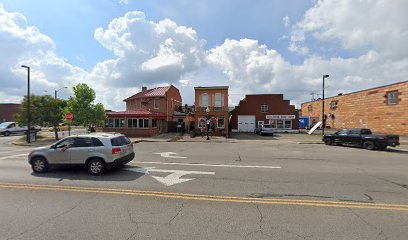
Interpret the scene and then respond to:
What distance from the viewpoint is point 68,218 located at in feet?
15.6

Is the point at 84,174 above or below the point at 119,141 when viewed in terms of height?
below

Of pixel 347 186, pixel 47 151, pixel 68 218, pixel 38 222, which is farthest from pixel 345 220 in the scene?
pixel 47 151

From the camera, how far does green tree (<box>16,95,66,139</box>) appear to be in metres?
24.2

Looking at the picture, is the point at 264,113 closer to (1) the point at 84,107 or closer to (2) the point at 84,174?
(1) the point at 84,107

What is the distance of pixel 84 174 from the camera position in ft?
28.2

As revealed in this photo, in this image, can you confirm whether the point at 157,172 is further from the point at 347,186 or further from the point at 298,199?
the point at 347,186

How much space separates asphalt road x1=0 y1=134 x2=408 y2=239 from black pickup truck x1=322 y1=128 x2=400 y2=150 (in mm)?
9127

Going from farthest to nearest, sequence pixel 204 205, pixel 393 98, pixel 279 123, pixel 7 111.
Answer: pixel 7 111, pixel 279 123, pixel 393 98, pixel 204 205

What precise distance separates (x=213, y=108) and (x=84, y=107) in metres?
15.8

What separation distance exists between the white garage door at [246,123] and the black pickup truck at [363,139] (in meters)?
18.9

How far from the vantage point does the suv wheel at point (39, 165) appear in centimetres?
891

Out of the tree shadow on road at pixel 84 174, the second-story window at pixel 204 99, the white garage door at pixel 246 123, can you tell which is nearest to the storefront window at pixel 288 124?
the white garage door at pixel 246 123

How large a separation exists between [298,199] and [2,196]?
803 centimetres

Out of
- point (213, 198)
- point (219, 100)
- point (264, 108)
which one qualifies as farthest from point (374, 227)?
point (264, 108)
